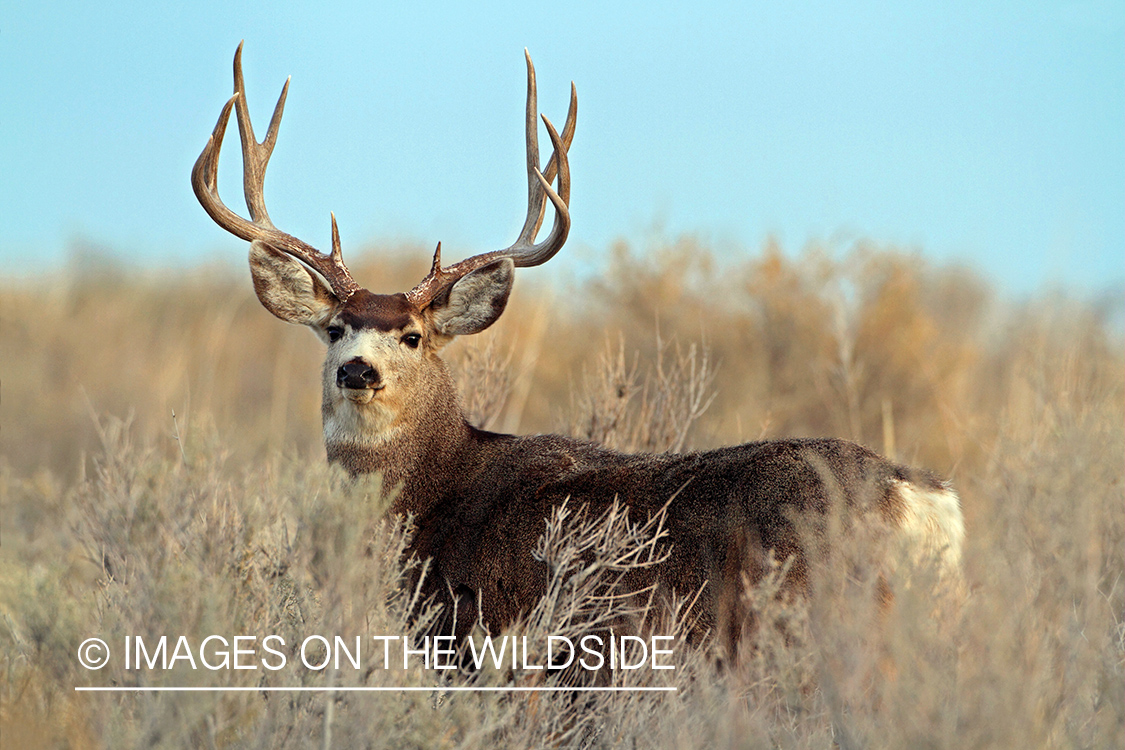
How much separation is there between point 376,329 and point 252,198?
125 cm

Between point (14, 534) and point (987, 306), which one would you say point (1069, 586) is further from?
point (987, 306)

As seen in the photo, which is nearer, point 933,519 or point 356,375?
point 933,519

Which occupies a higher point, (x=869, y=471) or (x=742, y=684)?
(x=869, y=471)

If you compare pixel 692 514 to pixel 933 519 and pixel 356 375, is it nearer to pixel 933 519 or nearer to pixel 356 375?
pixel 933 519

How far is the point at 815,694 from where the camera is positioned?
13.0 feet

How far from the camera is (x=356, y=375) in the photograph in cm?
510

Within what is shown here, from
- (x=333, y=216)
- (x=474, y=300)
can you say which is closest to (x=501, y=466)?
(x=474, y=300)

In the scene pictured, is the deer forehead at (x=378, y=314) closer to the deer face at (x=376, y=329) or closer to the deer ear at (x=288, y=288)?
the deer face at (x=376, y=329)

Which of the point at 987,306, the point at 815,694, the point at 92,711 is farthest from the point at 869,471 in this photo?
the point at 987,306

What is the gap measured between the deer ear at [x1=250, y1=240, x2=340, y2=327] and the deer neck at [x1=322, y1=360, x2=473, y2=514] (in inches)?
19.4

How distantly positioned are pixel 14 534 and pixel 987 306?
16373 mm

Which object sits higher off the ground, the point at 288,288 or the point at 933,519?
the point at 288,288

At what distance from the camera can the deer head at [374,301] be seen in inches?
212

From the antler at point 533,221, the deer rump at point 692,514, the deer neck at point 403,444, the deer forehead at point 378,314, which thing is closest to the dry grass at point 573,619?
the deer rump at point 692,514
